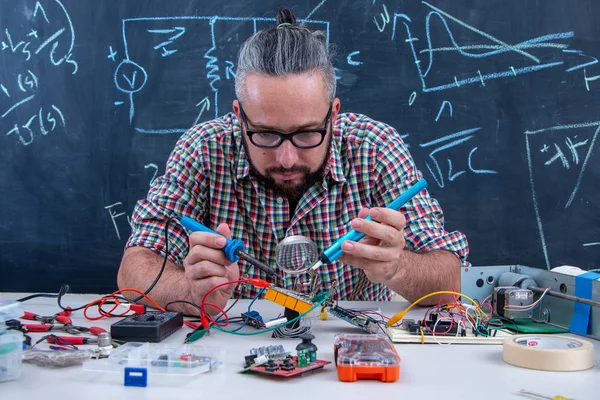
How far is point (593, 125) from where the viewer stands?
2564 mm

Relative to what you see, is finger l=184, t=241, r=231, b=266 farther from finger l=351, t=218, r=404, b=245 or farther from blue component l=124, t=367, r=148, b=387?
blue component l=124, t=367, r=148, b=387

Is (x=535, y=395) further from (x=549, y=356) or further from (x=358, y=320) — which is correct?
(x=358, y=320)

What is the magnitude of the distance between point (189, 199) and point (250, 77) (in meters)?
0.50

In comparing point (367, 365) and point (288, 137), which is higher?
point (288, 137)

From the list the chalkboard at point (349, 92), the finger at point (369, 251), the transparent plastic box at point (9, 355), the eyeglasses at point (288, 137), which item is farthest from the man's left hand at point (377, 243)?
the chalkboard at point (349, 92)

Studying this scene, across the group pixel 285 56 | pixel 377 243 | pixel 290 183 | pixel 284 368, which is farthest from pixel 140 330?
pixel 285 56

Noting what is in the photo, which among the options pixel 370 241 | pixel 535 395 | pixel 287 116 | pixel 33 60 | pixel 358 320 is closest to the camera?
pixel 535 395

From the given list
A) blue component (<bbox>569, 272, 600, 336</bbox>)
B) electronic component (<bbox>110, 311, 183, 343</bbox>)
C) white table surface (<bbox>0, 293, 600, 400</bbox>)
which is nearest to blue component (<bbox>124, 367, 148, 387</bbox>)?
white table surface (<bbox>0, 293, 600, 400</bbox>)

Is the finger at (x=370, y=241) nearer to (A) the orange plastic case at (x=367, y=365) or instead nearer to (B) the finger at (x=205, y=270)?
(B) the finger at (x=205, y=270)

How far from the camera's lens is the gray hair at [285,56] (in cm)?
159

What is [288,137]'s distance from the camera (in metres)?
1.58

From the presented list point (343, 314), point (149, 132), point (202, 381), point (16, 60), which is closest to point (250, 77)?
point (343, 314)

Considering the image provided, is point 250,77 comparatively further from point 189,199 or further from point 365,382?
point 365,382

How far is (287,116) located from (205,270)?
46 centimetres
